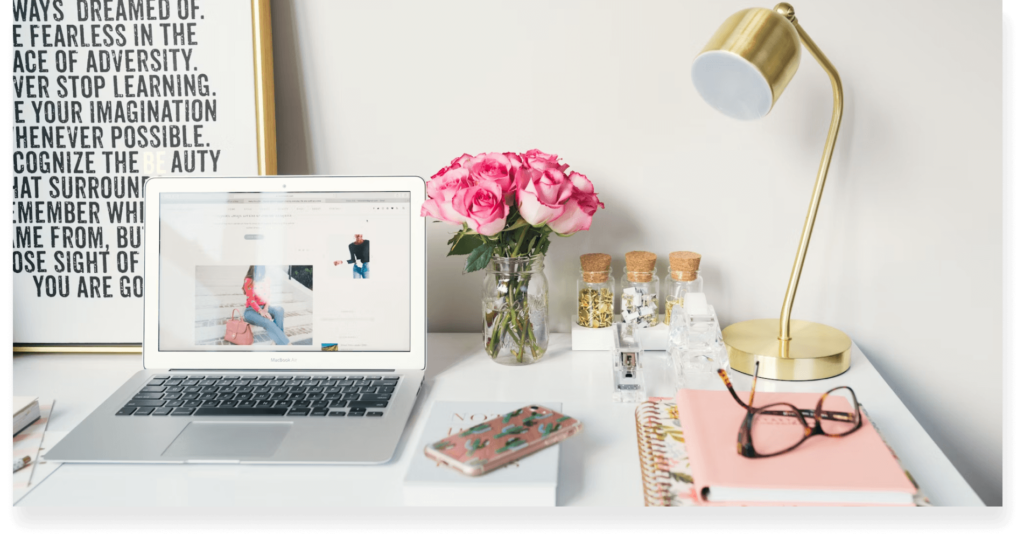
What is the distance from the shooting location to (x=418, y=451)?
707 mm

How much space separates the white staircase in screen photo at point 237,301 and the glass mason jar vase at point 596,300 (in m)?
0.41

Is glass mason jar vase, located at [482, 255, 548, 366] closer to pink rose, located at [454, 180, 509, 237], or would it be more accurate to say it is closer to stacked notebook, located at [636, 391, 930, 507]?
pink rose, located at [454, 180, 509, 237]

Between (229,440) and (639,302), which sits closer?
(229,440)

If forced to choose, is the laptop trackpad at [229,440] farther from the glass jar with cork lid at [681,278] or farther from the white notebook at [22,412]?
the glass jar with cork lid at [681,278]

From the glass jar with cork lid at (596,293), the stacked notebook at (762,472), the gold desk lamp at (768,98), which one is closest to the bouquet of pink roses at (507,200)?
the glass jar with cork lid at (596,293)

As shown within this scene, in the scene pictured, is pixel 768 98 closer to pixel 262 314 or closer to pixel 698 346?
pixel 698 346

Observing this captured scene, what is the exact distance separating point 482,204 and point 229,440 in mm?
409

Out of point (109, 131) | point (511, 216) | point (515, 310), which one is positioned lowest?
point (515, 310)

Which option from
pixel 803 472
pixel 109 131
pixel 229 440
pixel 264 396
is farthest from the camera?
pixel 109 131

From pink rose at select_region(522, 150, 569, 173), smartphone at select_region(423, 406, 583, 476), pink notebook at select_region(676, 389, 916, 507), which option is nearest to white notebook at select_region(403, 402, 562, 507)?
smartphone at select_region(423, 406, 583, 476)

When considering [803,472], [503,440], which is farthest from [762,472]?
[503,440]

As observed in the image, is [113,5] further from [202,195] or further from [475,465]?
[475,465]

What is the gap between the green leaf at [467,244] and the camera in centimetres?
100
